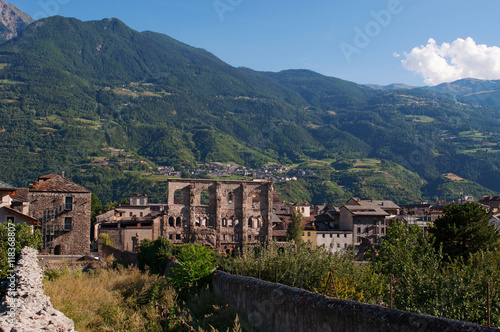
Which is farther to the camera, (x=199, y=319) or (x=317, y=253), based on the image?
(x=317, y=253)

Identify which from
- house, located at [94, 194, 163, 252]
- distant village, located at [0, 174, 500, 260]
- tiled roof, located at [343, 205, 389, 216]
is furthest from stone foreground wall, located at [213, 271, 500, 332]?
tiled roof, located at [343, 205, 389, 216]

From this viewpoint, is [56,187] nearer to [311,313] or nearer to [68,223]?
[68,223]

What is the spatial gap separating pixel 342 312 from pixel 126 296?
14817 mm

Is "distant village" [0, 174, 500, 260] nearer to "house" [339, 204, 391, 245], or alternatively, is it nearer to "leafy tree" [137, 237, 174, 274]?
"house" [339, 204, 391, 245]

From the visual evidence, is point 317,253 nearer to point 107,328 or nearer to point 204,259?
point 204,259

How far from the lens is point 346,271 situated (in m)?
16.9

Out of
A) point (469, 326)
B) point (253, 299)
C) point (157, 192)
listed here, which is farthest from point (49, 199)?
point (157, 192)

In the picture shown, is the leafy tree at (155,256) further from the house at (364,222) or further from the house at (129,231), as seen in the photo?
the house at (364,222)

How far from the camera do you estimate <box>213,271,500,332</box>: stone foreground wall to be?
890 cm

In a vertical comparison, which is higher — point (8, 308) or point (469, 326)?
point (469, 326)

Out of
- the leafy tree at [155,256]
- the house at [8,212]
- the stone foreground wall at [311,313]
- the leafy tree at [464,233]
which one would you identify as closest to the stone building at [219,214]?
the house at [8,212]

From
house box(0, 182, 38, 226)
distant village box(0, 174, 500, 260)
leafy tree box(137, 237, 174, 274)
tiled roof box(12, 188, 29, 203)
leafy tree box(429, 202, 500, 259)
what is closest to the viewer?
leafy tree box(137, 237, 174, 274)

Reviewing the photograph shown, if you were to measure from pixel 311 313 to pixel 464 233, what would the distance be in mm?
27855

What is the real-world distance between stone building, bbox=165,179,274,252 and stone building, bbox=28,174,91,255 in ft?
59.0
